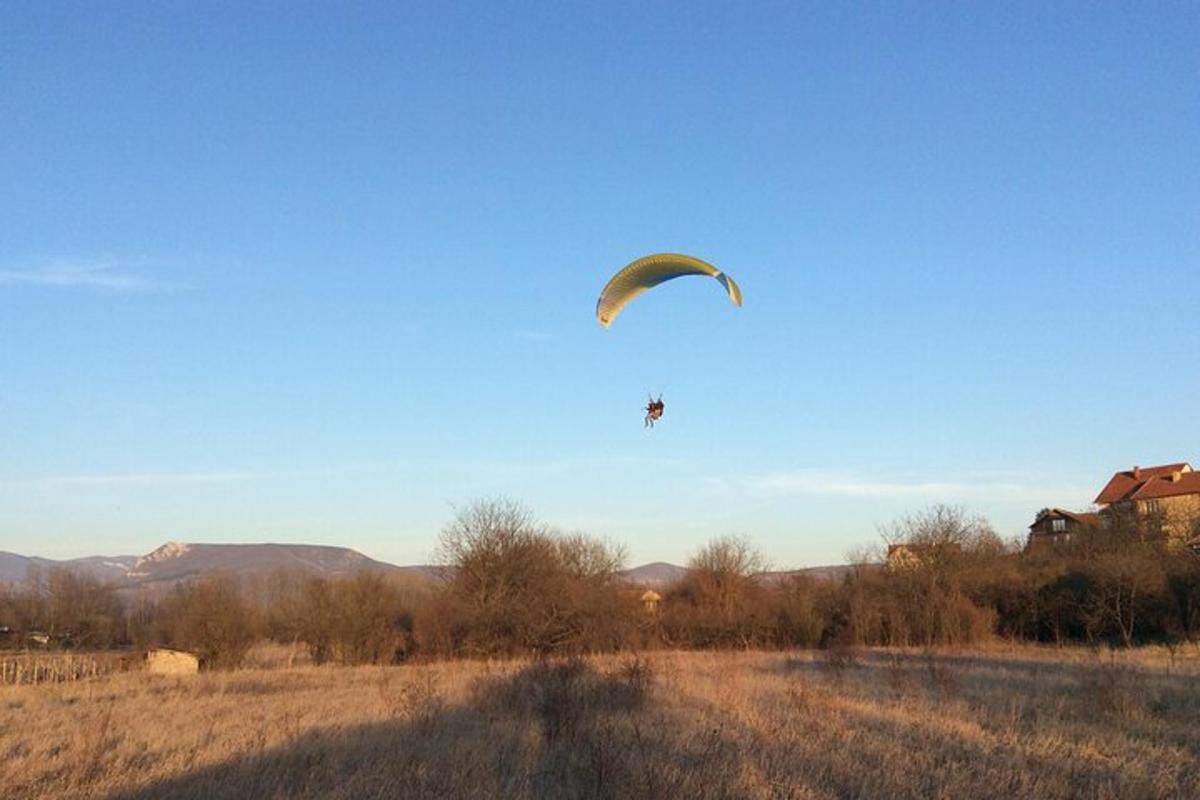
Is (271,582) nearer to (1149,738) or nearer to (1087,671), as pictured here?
(1087,671)

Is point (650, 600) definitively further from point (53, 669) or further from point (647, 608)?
point (53, 669)

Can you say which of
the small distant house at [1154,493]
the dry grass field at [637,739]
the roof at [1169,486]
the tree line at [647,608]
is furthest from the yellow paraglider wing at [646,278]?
the roof at [1169,486]

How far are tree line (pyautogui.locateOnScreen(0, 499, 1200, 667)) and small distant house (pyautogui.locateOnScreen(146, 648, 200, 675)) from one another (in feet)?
4.74

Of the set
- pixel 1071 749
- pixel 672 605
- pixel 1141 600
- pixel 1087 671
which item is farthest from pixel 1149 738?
pixel 672 605

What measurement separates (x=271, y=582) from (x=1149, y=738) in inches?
1656

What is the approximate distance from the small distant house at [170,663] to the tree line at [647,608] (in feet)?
4.74

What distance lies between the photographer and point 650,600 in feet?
143

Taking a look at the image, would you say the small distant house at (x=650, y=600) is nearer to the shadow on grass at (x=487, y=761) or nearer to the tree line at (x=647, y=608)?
the tree line at (x=647, y=608)

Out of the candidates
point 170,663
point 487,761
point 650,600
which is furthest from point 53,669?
point 487,761

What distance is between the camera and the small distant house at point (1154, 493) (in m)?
48.1

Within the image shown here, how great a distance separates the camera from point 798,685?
18.9 m

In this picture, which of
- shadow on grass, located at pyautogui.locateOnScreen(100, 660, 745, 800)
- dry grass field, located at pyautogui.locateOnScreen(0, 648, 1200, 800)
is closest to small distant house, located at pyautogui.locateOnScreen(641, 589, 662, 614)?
dry grass field, located at pyautogui.locateOnScreen(0, 648, 1200, 800)

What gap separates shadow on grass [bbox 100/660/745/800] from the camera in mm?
7996

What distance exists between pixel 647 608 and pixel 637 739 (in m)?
32.1
